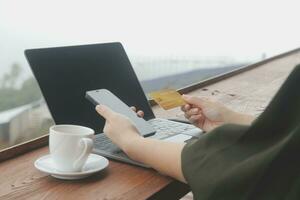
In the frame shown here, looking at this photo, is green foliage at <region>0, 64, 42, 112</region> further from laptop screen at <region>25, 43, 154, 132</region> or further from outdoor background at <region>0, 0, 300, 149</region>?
laptop screen at <region>25, 43, 154, 132</region>

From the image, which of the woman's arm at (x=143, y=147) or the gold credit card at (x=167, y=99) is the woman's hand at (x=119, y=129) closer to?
the woman's arm at (x=143, y=147)

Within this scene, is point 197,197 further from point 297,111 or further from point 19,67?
point 19,67

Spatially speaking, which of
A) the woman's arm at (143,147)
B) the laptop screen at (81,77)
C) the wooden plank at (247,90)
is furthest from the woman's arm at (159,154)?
the wooden plank at (247,90)

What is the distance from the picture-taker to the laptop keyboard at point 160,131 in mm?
845

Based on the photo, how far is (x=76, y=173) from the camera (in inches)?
27.3

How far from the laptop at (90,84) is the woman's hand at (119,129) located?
46 mm

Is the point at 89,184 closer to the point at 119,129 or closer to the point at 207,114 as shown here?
the point at 119,129

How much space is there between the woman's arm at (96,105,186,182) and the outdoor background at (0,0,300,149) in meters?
0.20

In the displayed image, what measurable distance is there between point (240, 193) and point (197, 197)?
0.23 ft

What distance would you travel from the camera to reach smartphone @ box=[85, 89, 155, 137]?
86cm

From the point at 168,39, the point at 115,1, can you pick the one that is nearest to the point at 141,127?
the point at 115,1

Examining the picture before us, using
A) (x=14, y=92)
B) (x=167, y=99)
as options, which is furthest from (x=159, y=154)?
(x=14, y=92)

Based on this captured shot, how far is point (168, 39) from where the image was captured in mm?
1699

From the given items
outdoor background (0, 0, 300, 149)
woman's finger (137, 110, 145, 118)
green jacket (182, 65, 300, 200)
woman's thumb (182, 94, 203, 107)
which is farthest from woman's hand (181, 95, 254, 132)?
green jacket (182, 65, 300, 200)
